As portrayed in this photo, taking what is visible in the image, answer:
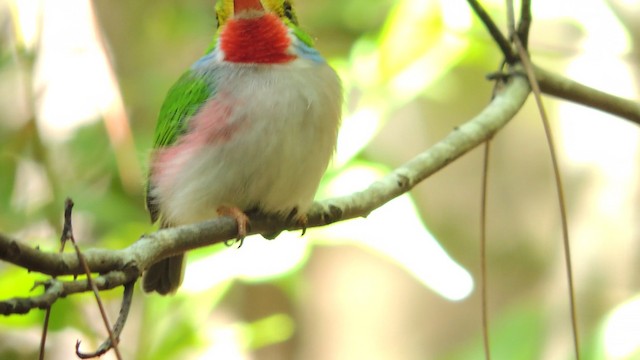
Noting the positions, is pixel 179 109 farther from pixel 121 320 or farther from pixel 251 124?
pixel 121 320

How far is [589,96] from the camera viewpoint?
5.00ft

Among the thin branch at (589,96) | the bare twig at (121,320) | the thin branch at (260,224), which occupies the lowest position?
the bare twig at (121,320)

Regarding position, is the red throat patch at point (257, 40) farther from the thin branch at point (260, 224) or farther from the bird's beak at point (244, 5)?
the thin branch at point (260, 224)

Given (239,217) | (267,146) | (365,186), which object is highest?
(365,186)

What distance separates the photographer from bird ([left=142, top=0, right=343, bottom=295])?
1392mm

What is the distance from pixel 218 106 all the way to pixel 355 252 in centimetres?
227

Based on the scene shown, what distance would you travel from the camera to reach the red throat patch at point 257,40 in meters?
1.49

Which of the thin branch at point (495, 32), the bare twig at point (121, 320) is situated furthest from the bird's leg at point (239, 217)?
the thin branch at point (495, 32)

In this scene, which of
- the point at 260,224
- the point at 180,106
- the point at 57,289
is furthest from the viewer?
the point at 180,106

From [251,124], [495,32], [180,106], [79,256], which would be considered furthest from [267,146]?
[79,256]

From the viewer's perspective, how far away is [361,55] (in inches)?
91.3

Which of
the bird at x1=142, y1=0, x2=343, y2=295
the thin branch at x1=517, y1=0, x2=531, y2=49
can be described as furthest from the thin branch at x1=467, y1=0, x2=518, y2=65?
the bird at x1=142, y1=0, x2=343, y2=295

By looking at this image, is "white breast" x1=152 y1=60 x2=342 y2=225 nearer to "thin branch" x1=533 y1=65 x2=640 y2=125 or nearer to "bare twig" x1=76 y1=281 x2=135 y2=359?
"thin branch" x1=533 y1=65 x2=640 y2=125

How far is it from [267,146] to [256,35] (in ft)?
0.81
